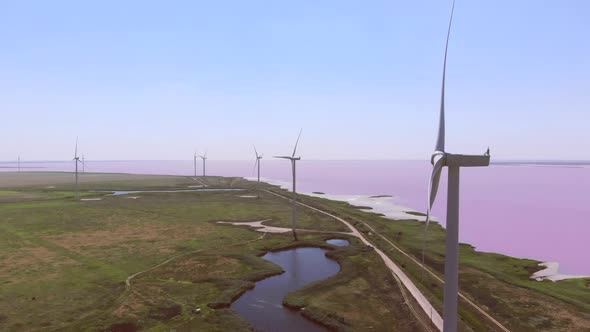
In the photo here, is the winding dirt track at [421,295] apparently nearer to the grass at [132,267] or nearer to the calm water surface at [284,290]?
the grass at [132,267]

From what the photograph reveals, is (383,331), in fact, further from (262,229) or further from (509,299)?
(262,229)

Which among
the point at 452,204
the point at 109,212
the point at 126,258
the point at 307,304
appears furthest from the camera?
the point at 109,212

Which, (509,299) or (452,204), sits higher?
(452,204)

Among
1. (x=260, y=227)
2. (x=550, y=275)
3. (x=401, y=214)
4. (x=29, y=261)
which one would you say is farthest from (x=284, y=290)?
(x=401, y=214)

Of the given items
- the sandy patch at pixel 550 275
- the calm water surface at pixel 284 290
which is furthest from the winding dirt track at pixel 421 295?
the sandy patch at pixel 550 275

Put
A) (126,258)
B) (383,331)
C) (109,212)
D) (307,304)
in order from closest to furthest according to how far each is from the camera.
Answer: (383,331), (307,304), (126,258), (109,212)

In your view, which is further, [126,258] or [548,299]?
[126,258]

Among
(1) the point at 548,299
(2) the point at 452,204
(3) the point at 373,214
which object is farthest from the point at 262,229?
(2) the point at 452,204
